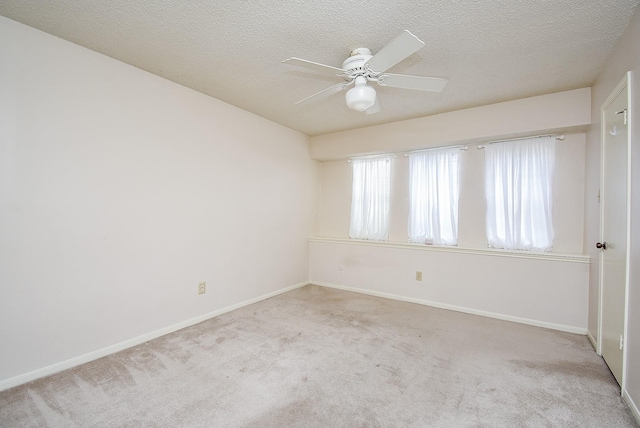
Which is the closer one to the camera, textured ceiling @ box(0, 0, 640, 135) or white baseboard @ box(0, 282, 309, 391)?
textured ceiling @ box(0, 0, 640, 135)

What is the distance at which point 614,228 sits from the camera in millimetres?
1994

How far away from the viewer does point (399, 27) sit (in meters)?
1.82

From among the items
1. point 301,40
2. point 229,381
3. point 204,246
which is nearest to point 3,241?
point 204,246

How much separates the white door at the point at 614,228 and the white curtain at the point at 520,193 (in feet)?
2.50

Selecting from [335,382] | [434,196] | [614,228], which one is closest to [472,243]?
[434,196]

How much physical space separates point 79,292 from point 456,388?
9.27 feet

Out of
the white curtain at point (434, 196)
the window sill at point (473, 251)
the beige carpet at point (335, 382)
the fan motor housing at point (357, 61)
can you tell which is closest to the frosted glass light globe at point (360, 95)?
the fan motor housing at point (357, 61)

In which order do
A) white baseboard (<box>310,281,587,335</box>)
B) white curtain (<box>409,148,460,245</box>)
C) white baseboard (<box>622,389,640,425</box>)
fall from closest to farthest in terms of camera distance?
white baseboard (<box>622,389,640,425</box>) < white baseboard (<box>310,281,587,335</box>) < white curtain (<box>409,148,460,245</box>)

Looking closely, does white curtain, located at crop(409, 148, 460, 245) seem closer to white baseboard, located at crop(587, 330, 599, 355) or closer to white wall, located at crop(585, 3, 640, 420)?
white baseboard, located at crop(587, 330, 599, 355)

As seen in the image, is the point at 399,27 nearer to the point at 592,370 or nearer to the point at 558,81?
the point at 558,81

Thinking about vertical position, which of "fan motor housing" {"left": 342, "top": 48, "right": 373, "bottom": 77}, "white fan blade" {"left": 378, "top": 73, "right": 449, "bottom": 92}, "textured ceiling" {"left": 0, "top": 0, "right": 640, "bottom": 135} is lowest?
"white fan blade" {"left": 378, "top": 73, "right": 449, "bottom": 92}

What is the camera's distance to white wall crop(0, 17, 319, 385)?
1.87 metres

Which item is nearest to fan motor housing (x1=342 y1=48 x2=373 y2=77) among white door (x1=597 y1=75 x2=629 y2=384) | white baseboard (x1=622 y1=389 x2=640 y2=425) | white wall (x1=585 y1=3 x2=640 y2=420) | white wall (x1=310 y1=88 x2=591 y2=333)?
white wall (x1=585 y1=3 x2=640 y2=420)

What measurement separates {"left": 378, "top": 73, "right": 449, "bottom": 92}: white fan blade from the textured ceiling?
0.25m
